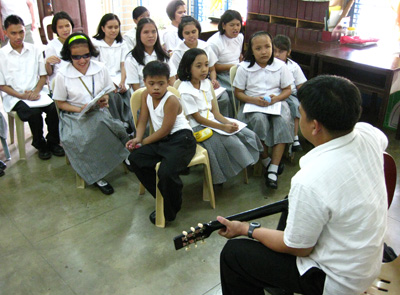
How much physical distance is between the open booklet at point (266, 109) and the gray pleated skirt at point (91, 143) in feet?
3.32

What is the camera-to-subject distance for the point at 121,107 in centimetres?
336

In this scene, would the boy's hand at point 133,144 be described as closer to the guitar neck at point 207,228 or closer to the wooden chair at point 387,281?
the guitar neck at point 207,228

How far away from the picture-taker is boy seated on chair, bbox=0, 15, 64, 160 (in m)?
3.07

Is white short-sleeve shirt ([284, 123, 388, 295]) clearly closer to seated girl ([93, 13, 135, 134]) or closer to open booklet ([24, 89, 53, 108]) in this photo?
seated girl ([93, 13, 135, 134])

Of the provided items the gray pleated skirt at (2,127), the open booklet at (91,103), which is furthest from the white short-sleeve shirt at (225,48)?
the gray pleated skirt at (2,127)

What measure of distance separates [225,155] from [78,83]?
3.96ft

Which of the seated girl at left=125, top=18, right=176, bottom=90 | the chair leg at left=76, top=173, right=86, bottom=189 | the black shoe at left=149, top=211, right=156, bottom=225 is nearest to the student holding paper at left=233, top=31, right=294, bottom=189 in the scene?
the seated girl at left=125, top=18, right=176, bottom=90

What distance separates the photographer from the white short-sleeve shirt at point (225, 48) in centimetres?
364

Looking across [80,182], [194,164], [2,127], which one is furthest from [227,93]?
[2,127]

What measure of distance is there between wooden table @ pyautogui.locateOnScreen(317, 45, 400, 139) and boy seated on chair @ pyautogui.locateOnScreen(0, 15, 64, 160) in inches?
103

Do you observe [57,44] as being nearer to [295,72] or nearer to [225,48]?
[225,48]

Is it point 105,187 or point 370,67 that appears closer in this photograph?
point 105,187

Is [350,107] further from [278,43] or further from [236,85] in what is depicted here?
[278,43]

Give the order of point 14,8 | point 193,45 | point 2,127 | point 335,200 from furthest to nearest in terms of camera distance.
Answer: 1. point 14,8
2. point 193,45
3. point 2,127
4. point 335,200
